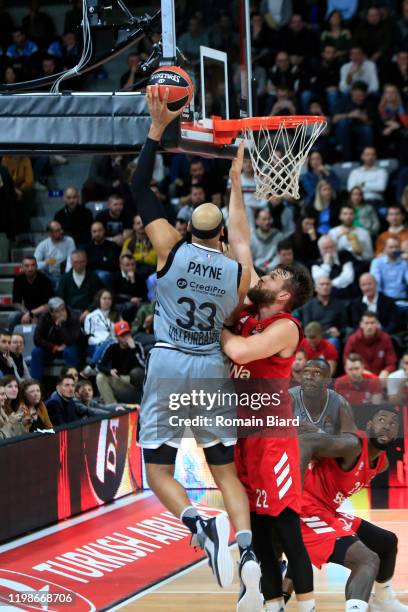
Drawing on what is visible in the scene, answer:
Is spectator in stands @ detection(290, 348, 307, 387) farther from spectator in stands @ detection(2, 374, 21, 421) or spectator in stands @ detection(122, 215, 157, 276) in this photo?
spectator in stands @ detection(2, 374, 21, 421)

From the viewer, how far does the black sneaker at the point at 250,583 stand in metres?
6.23

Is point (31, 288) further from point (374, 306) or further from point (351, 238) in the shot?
point (374, 306)

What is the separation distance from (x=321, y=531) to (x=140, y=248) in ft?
26.8

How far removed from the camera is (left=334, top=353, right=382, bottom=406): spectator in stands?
11.8 m

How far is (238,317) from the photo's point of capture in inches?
268

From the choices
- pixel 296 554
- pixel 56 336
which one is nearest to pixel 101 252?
pixel 56 336

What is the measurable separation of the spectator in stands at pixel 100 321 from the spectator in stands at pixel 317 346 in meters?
2.22

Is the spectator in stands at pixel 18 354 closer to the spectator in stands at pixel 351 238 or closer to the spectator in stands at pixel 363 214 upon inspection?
the spectator in stands at pixel 351 238

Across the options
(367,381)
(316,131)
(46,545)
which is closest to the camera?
(316,131)

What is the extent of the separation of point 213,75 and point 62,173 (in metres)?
8.52

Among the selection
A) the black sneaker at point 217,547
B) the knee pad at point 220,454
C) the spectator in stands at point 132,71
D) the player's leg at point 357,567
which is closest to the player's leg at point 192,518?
the black sneaker at point 217,547

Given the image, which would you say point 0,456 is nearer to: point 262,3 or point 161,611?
point 161,611

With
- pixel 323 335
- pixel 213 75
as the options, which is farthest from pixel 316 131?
pixel 323 335

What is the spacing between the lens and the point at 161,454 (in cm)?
654
